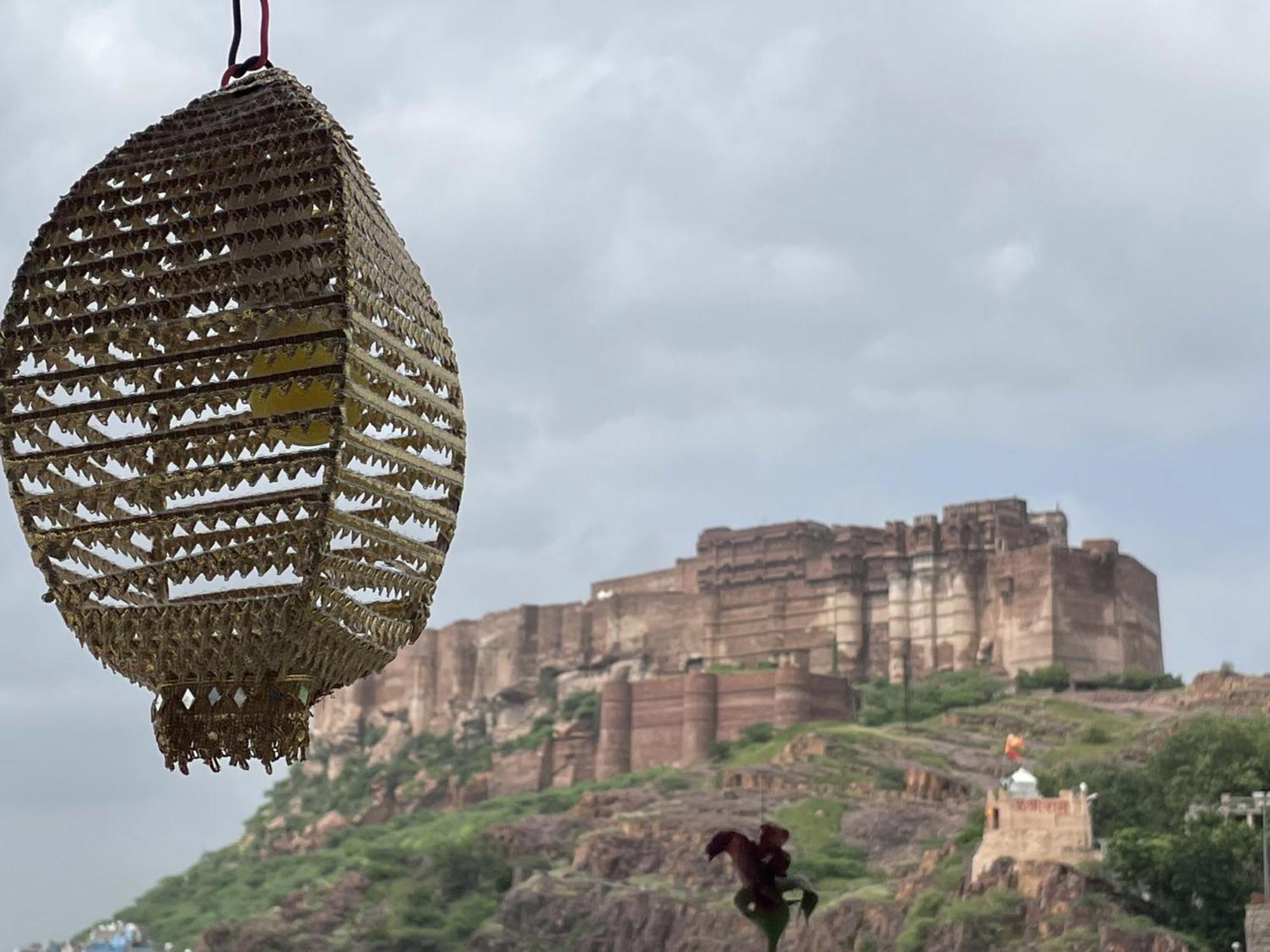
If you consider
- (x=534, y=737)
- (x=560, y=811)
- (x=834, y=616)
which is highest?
(x=834, y=616)

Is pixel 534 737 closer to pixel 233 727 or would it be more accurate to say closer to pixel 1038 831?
pixel 1038 831

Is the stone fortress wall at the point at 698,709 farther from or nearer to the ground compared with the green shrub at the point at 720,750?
farther from the ground

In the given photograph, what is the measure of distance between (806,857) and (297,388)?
31.9 metres

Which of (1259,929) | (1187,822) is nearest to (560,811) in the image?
(1187,822)

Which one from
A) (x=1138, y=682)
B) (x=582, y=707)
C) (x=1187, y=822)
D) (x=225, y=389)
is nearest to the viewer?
(x=225, y=389)

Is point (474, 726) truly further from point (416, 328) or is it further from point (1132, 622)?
point (416, 328)

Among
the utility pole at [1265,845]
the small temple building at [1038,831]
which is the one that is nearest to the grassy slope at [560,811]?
the small temple building at [1038,831]

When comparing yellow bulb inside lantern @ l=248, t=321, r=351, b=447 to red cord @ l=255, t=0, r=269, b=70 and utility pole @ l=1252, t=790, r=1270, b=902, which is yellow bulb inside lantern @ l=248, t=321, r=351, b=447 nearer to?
red cord @ l=255, t=0, r=269, b=70

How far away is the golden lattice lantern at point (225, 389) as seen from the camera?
251 centimetres

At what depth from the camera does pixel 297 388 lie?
2.52 meters

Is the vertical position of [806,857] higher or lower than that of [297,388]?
lower

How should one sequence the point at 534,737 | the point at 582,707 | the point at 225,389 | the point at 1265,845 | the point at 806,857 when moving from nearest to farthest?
the point at 225,389, the point at 1265,845, the point at 806,857, the point at 582,707, the point at 534,737

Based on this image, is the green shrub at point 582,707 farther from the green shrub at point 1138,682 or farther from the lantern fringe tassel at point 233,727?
the lantern fringe tassel at point 233,727

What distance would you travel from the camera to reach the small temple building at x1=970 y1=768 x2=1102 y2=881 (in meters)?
27.8
